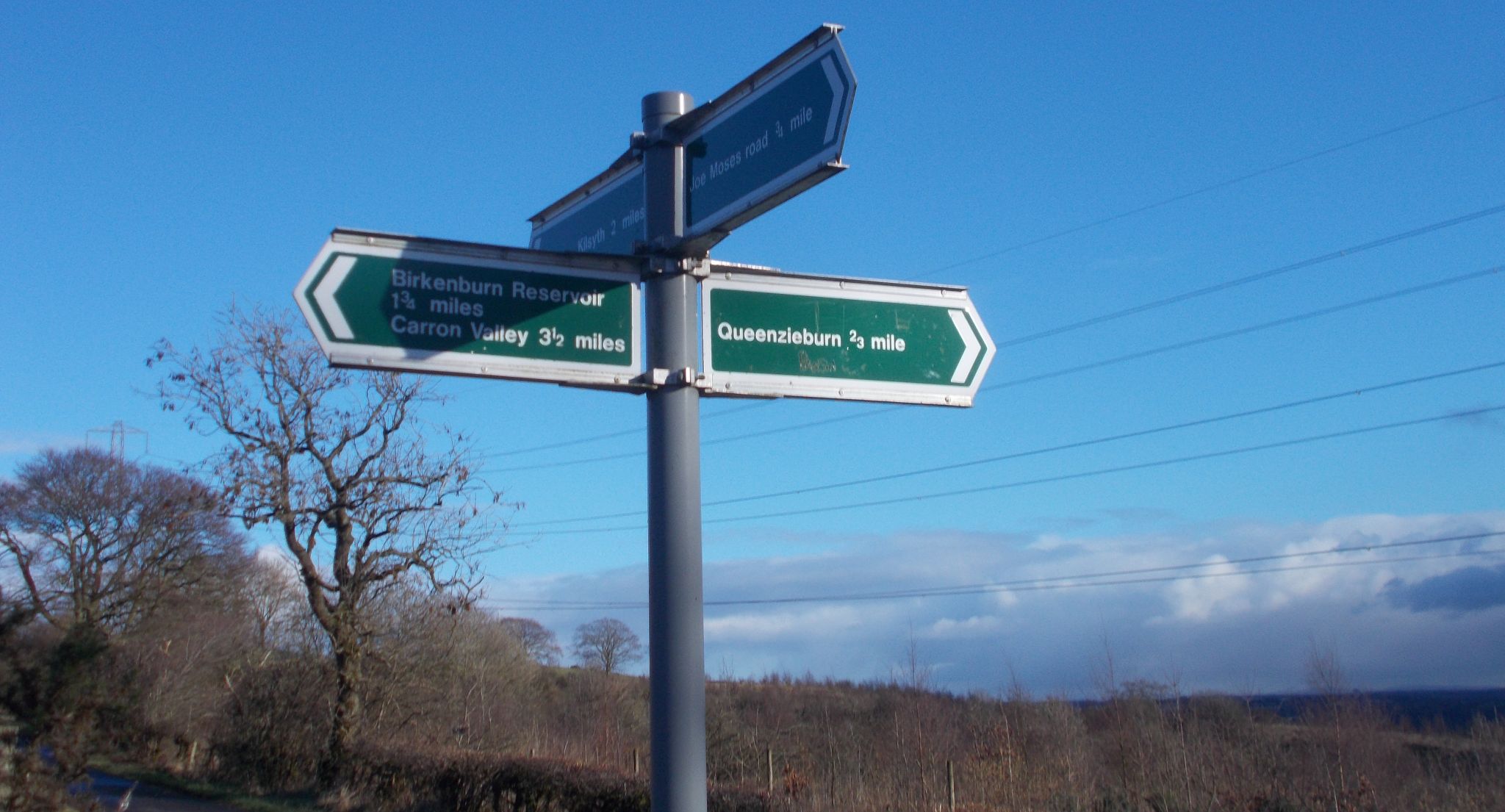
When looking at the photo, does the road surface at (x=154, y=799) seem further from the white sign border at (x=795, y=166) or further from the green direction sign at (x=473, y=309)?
the white sign border at (x=795, y=166)

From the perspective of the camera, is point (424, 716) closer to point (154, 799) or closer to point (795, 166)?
point (154, 799)

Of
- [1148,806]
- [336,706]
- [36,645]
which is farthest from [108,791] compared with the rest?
[1148,806]

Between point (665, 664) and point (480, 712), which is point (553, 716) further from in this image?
point (665, 664)

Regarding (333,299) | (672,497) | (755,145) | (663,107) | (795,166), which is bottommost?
(672,497)

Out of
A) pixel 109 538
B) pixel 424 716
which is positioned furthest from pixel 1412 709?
pixel 109 538

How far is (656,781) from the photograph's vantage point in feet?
10.6

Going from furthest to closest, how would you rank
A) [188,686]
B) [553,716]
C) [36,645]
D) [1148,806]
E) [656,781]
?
[553,716] < [188,686] < [1148,806] < [36,645] < [656,781]

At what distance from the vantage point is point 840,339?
3.77 m

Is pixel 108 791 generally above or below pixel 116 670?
below

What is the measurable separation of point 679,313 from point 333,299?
96 centimetres

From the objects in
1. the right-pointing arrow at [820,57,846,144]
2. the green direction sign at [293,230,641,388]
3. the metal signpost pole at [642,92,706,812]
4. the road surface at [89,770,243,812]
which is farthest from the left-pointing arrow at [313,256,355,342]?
the road surface at [89,770,243,812]

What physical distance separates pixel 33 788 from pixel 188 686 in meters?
24.8

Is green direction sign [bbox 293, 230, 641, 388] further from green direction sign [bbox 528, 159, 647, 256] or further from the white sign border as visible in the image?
the white sign border

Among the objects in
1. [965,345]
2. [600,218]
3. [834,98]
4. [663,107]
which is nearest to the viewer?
[834,98]
